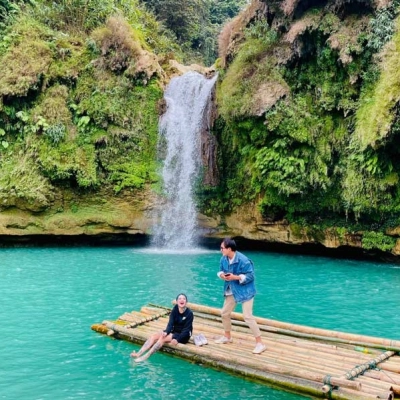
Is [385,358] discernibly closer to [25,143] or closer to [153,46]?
[25,143]

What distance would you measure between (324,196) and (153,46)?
1620 centimetres

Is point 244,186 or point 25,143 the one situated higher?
point 25,143

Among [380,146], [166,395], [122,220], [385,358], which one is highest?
Answer: [380,146]

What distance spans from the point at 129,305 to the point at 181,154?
11.3 m

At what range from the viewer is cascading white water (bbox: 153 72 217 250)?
68.8 ft

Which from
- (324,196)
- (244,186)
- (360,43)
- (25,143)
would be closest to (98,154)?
(25,143)

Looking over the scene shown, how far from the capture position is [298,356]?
7348 millimetres

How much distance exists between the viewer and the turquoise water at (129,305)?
22.8 feet

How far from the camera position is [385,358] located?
7.21 meters

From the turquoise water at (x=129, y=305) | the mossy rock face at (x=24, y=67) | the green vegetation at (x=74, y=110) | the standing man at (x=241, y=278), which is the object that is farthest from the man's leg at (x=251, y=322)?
the mossy rock face at (x=24, y=67)

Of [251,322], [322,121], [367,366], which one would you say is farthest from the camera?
[322,121]

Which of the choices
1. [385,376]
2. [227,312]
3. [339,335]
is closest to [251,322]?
[227,312]

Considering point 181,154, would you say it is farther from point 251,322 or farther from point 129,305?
point 251,322

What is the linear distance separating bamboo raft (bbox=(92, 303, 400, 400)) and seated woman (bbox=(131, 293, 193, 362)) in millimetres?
145
